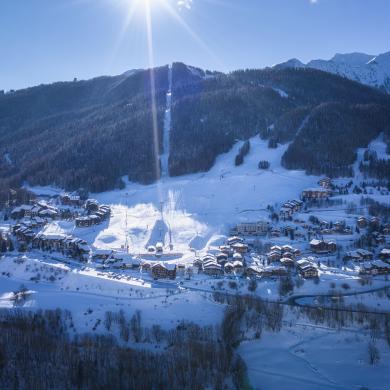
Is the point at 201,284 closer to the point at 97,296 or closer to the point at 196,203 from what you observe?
the point at 97,296

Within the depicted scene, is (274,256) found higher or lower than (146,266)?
higher

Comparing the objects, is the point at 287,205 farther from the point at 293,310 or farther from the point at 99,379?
the point at 99,379

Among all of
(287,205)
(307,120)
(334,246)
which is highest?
(307,120)

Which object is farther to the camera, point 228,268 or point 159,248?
point 159,248

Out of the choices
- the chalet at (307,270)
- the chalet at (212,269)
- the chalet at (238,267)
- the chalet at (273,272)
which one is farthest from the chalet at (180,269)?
the chalet at (307,270)

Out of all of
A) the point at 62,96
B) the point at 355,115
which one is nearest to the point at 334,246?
the point at 355,115

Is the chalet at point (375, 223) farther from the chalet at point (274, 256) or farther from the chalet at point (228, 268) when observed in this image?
the chalet at point (228, 268)

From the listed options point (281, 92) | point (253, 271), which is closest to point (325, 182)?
point (253, 271)
